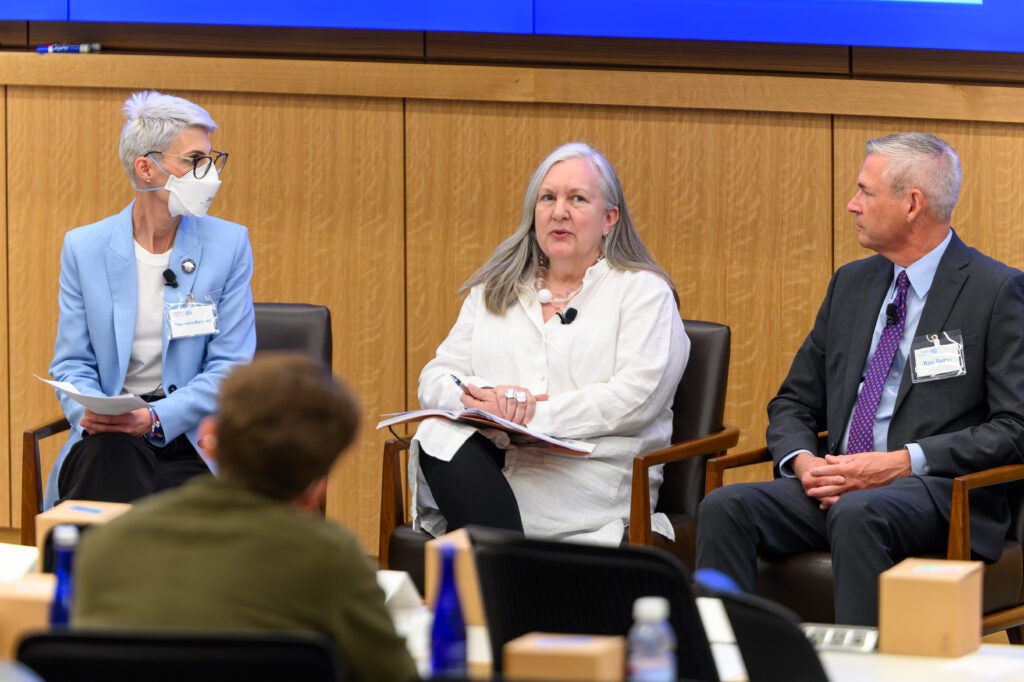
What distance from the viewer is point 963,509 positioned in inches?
144

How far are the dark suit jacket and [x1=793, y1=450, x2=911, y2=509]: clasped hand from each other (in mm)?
84

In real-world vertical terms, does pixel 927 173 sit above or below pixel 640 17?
below

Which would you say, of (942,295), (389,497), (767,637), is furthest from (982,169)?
(767,637)

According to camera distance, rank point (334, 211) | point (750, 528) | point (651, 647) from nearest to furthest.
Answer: point (651, 647)
point (750, 528)
point (334, 211)

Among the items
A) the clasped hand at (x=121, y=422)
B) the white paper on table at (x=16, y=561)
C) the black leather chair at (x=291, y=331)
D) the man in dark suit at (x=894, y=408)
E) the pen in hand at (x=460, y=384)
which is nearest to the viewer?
the white paper on table at (x=16, y=561)

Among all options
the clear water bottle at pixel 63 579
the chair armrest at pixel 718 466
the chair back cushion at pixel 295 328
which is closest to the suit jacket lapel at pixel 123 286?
the chair back cushion at pixel 295 328

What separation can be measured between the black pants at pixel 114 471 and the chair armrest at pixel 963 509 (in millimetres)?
2141

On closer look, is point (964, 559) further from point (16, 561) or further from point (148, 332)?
point (148, 332)

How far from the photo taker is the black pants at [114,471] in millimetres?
4180

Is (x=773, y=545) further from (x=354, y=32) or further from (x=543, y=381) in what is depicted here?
(x=354, y=32)

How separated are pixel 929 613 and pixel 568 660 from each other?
0.95 m

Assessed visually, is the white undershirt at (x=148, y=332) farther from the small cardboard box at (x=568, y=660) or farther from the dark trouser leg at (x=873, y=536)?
the small cardboard box at (x=568, y=660)

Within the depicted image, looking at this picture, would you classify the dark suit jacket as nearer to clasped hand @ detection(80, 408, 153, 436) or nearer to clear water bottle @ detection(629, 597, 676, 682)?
clasped hand @ detection(80, 408, 153, 436)

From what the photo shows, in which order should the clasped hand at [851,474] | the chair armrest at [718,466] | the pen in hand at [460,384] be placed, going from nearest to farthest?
the clasped hand at [851,474], the chair armrest at [718,466], the pen in hand at [460,384]
